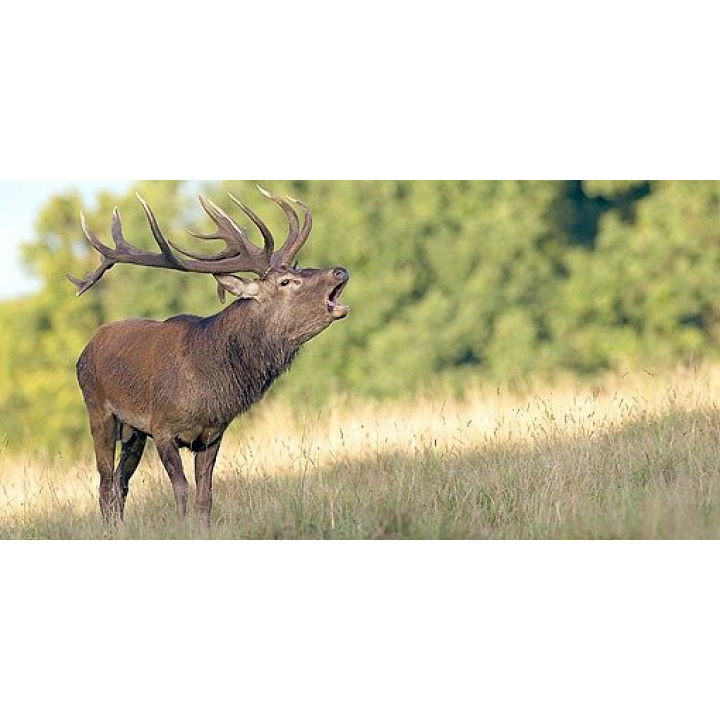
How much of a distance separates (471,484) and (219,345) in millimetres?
1855

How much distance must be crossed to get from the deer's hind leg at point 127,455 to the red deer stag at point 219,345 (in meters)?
0.31

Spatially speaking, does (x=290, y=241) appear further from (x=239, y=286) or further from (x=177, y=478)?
(x=177, y=478)

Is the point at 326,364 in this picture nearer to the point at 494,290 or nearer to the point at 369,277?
the point at 369,277

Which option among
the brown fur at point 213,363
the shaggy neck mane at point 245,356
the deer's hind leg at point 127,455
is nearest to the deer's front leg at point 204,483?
the brown fur at point 213,363

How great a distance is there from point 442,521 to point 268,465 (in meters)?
2.67

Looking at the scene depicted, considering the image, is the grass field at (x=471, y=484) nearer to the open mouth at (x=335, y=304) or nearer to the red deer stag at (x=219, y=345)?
the red deer stag at (x=219, y=345)

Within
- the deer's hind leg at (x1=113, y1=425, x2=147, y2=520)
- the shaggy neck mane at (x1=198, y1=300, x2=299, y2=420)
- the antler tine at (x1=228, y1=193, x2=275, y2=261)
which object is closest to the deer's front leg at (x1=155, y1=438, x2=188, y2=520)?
the shaggy neck mane at (x1=198, y1=300, x2=299, y2=420)

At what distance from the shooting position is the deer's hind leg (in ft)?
28.5

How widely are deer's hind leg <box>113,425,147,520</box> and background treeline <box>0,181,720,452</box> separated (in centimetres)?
1413

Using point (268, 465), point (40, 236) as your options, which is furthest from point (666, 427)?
point (40, 236)

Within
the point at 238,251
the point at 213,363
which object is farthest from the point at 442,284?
the point at 213,363

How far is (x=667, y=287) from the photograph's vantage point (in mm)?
24094

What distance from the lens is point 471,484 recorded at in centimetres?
805

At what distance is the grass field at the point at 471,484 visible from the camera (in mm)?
7395
